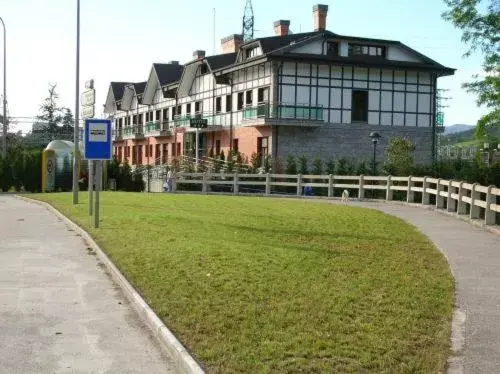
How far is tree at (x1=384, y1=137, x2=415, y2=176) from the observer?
3293 centimetres

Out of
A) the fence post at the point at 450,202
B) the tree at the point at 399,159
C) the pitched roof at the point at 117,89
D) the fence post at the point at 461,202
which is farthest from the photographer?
the pitched roof at the point at 117,89

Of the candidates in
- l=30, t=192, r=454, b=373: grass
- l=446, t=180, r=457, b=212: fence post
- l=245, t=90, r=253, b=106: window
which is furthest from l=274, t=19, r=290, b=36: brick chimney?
l=30, t=192, r=454, b=373: grass

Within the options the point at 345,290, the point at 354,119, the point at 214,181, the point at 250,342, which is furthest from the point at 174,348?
the point at 354,119

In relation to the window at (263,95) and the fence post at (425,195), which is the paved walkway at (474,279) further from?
the window at (263,95)

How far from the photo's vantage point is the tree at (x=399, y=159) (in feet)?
108

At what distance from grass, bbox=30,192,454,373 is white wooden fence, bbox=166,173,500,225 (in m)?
3.14

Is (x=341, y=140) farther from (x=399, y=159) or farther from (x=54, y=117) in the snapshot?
(x=54, y=117)

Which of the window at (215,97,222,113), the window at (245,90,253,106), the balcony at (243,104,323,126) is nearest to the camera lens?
the balcony at (243,104,323,126)

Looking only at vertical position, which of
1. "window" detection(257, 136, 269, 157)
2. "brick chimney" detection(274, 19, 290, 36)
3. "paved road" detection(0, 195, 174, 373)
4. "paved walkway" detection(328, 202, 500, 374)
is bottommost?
"paved road" detection(0, 195, 174, 373)

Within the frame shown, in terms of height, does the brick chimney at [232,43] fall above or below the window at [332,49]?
above

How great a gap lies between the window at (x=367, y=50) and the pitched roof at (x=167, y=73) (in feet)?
72.8

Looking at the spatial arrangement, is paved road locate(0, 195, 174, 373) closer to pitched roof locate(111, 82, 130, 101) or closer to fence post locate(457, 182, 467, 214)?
fence post locate(457, 182, 467, 214)

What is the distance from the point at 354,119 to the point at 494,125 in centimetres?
2332

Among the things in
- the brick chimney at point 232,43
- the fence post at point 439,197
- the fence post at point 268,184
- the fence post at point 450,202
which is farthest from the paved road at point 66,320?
the brick chimney at point 232,43
